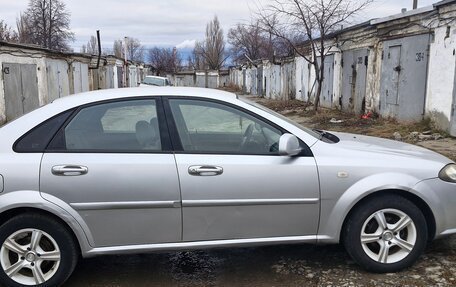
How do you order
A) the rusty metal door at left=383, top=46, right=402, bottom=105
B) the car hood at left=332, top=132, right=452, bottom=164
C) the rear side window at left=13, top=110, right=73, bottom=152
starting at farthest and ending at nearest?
1. the rusty metal door at left=383, top=46, right=402, bottom=105
2. the car hood at left=332, top=132, right=452, bottom=164
3. the rear side window at left=13, top=110, right=73, bottom=152

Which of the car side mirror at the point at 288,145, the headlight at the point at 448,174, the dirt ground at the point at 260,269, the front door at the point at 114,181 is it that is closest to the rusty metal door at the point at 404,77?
the dirt ground at the point at 260,269

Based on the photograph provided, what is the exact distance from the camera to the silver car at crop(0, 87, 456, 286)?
333cm

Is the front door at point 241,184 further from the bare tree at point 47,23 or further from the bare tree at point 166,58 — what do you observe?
the bare tree at point 166,58

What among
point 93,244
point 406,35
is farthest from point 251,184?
point 406,35

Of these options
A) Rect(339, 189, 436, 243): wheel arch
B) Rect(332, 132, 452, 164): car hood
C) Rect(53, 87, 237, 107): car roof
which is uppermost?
Rect(53, 87, 237, 107): car roof

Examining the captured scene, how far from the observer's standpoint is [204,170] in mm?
3416

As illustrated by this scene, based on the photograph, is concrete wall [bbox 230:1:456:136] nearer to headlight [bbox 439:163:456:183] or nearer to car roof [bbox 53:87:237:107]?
headlight [bbox 439:163:456:183]

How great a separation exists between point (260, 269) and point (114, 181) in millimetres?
1503

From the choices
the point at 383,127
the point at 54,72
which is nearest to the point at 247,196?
the point at 383,127

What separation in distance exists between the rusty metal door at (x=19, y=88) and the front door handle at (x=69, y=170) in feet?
40.7

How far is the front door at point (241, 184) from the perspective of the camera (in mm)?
3420

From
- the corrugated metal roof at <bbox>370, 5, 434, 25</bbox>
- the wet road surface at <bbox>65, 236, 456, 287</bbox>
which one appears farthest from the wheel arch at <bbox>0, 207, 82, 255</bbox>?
the corrugated metal roof at <bbox>370, 5, 434, 25</bbox>

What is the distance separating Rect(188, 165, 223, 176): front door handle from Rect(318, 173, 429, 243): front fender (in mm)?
861

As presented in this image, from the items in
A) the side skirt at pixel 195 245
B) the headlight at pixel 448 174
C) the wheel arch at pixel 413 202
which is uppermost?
the headlight at pixel 448 174
